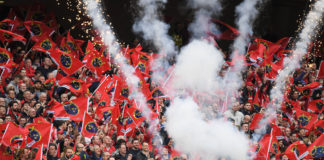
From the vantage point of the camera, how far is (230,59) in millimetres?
14852

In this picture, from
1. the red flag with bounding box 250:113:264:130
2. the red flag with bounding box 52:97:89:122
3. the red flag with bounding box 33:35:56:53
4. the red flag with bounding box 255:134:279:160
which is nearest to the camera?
the red flag with bounding box 52:97:89:122

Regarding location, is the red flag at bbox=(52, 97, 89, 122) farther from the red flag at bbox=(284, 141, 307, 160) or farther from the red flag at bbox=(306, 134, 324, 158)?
the red flag at bbox=(306, 134, 324, 158)

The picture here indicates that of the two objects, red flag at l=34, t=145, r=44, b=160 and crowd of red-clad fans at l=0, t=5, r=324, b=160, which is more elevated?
crowd of red-clad fans at l=0, t=5, r=324, b=160

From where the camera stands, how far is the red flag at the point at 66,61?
12.9 metres

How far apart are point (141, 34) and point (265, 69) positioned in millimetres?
4044

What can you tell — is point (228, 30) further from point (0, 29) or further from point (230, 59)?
point (0, 29)

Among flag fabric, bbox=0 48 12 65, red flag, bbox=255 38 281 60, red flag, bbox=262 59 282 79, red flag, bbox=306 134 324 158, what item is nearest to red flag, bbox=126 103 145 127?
flag fabric, bbox=0 48 12 65

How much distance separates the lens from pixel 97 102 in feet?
40.8

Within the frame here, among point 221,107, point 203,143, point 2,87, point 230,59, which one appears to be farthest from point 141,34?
point 203,143

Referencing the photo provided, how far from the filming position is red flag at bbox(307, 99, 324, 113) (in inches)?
594

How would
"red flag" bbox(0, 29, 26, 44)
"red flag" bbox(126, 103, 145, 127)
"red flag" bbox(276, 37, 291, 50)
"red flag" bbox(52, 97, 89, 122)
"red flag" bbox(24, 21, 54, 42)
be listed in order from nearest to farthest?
"red flag" bbox(52, 97, 89, 122), "red flag" bbox(126, 103, 145, 127), "red flag" bbox(0, 29, 26, 44), "red flag" bbox(24, 21, 54, 42), "red flag" bbox(276, 37, 291, 50)

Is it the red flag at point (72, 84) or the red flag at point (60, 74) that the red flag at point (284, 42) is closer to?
the red flag at point (72, 84)

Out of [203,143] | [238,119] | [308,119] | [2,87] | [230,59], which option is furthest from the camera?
[230,59]

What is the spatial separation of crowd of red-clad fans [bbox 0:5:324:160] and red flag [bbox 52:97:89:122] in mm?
24
